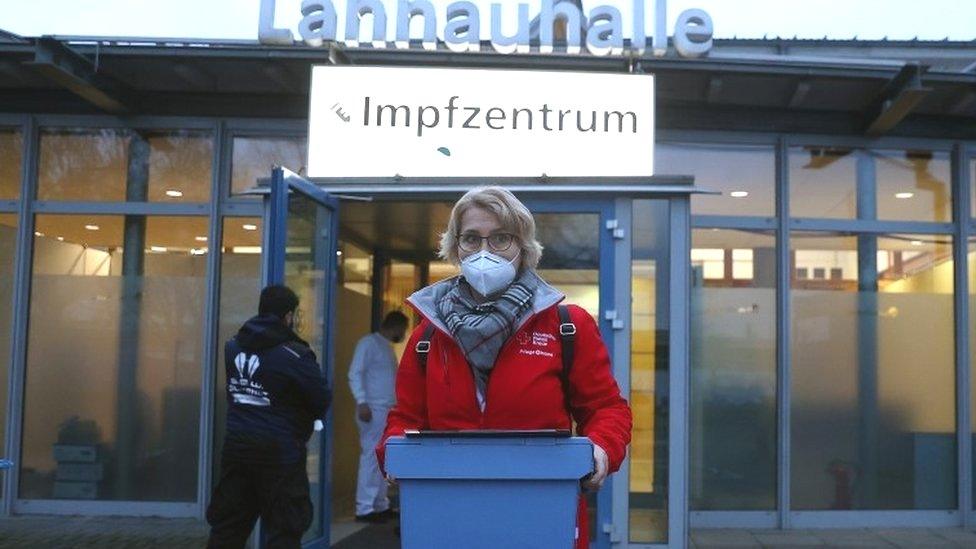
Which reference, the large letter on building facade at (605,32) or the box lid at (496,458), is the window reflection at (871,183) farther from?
the box lid at (496,458)

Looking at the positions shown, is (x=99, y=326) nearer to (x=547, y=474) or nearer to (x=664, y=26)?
(x=664, y=26)

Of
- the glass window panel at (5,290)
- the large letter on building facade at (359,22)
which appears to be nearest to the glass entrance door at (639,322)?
the large letter on building facade at (359,22)

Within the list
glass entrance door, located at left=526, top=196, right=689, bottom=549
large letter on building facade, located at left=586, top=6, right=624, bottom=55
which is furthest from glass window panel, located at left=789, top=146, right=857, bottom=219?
glass entrance door, located at left=526, top=196, right=689, bottom=549

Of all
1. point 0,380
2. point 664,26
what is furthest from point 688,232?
point 0,380

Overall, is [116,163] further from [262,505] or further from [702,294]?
[702,294]

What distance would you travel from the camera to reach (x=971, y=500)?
8875mm

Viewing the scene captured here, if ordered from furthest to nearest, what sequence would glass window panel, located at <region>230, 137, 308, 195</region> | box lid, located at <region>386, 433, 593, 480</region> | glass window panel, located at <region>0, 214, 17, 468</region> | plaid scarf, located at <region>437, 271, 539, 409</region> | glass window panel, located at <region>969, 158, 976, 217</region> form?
glass window panel, located at <region>969, 158, 976, 217</region> → glass window panel, located at <region>230, 137, 308, 195</region> → glass window panel, located at <region>0, 214, 17, 468</region> → plaid scarf, located at <region>437, 271, 539, 409</region> → box lid, located at <region>386, 433, 593, 480</region>

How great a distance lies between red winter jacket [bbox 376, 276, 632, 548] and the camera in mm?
2689

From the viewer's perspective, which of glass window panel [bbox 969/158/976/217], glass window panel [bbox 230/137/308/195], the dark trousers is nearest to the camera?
the dark trousers

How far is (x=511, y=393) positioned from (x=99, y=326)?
7045mm

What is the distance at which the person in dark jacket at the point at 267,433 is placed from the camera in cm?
572

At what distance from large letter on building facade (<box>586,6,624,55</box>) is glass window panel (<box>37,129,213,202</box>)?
3.46 meters

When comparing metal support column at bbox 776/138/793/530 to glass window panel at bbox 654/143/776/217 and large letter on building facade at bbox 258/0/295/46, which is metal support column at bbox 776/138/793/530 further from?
large letter on building facade at bbox 258/0/295/46

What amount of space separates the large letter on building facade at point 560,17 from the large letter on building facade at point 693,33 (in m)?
0.69
